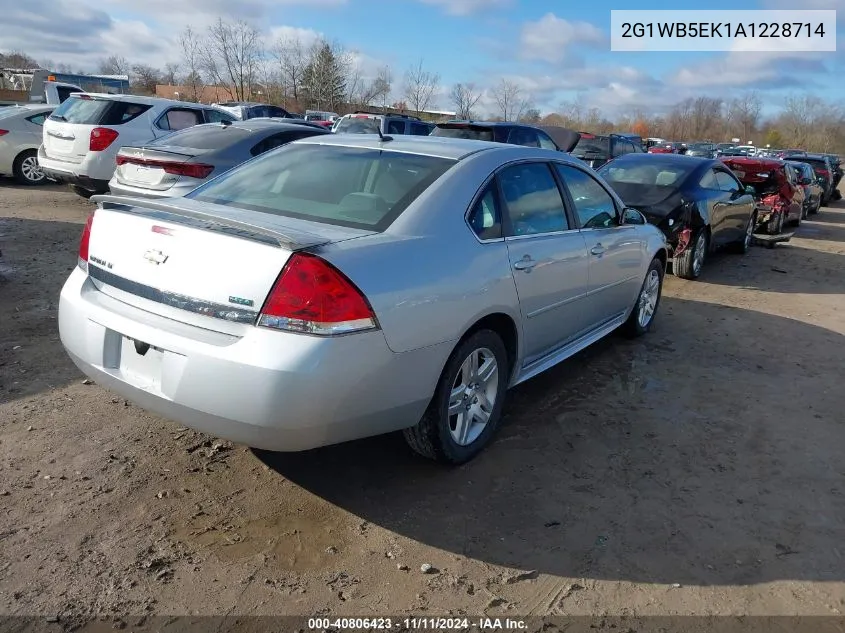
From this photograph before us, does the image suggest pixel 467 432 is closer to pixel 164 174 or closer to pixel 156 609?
pixel 156 609

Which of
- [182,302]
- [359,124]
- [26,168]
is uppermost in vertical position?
[359,124]

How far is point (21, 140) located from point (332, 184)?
11.6 metres

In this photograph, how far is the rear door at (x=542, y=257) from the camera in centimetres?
383

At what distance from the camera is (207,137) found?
8258 mm

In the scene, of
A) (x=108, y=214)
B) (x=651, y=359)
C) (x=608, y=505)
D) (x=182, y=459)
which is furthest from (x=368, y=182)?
(x=651, y=359)

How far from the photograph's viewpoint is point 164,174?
25.6 ft

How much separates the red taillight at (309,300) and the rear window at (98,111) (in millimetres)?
9105

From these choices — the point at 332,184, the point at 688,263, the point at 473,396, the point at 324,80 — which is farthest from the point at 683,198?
the point at 324,80

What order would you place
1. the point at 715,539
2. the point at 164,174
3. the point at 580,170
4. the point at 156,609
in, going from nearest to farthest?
the point at 156,609, the point at 715,539, the point at 580,170, the point at 164,174

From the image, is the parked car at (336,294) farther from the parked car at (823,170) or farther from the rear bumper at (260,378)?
the parked car at (823,170)

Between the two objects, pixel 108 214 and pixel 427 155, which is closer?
pixel 108 214

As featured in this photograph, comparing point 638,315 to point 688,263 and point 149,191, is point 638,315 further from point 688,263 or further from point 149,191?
point 149,191

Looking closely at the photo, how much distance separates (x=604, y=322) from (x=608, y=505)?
2068 millimetres

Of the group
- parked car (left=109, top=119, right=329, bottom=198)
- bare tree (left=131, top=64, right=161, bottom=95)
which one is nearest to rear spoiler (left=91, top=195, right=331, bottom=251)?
parked car (left=109, top=119, right=329, bottom=198)
